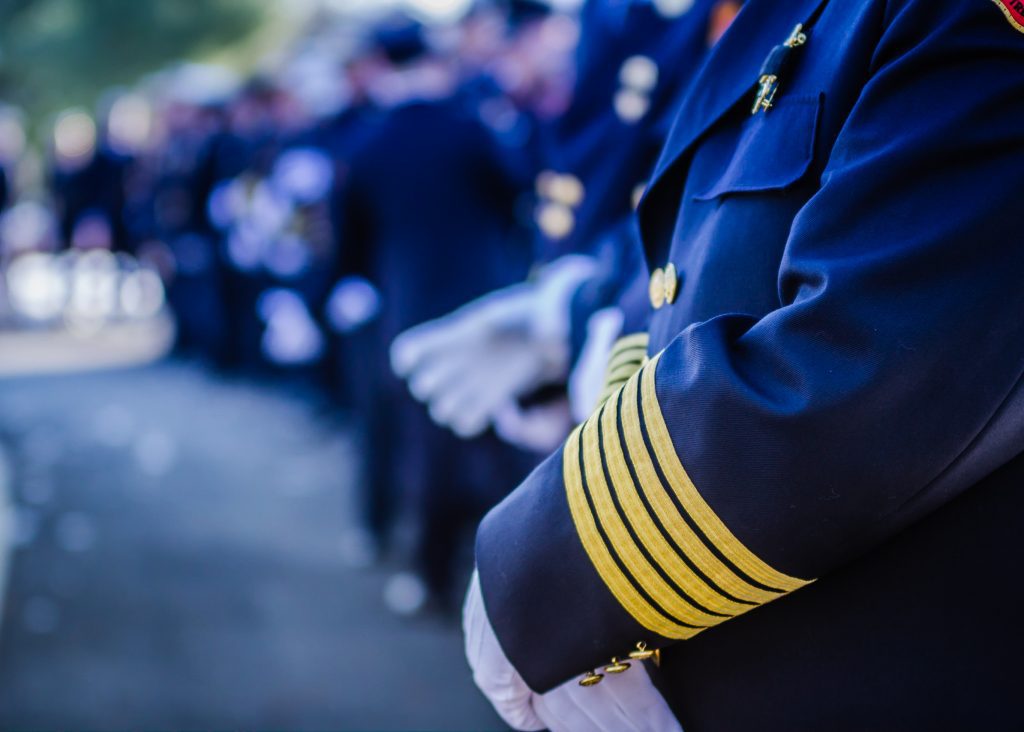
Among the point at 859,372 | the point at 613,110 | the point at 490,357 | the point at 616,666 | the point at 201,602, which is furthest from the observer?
the point at 201,602

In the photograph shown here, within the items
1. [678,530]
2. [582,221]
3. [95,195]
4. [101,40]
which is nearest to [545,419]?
[582,221]

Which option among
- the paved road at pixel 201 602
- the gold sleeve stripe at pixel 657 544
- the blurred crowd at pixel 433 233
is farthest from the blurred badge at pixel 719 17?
the paved road at pixel 201 602

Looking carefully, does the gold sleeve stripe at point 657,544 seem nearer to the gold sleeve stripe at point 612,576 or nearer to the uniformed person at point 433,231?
the gold sleeve stripe at point 612,576

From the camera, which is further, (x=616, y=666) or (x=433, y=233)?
(x=433, y=233)

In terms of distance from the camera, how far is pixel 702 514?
95cm

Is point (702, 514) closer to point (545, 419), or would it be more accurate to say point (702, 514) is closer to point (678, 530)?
point (678, 530)

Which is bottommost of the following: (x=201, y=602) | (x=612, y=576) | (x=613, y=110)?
(x=201, y=602)

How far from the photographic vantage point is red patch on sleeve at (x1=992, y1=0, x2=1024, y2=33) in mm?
878

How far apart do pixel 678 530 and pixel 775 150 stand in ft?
1.23

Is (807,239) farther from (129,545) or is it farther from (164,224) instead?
(164,224)

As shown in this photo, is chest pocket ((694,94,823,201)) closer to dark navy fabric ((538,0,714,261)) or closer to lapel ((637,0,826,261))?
lapel ((637,0,826,261))

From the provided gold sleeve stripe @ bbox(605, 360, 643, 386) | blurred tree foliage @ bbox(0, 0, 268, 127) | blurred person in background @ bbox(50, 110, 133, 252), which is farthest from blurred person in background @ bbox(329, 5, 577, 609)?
blurred tree foliage @ bbox(0, 0, 268, 127)

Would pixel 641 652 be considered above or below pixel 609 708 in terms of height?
above

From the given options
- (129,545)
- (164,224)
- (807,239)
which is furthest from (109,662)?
(164,224)
